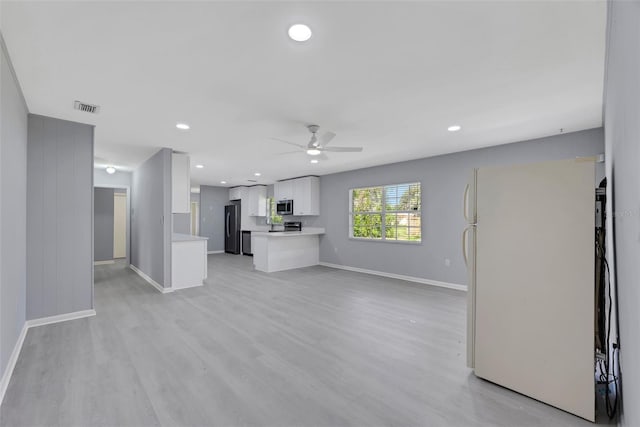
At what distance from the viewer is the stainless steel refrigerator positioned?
32.3ft

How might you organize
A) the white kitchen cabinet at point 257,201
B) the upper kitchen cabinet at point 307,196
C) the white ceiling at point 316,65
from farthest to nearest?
the white kitchen cabinet at point 257,201 → the upper kitchen cabinet at point 307,196 → the white ceiling at point 316,65

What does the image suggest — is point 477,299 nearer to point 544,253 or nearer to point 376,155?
point 544,253

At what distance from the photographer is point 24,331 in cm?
304

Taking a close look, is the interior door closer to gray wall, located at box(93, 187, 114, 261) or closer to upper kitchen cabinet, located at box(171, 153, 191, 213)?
gray wall, located at box(93, 187, 114, 261)

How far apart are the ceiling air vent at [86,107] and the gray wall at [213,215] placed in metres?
7.05

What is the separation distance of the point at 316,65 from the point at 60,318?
4.19 meters

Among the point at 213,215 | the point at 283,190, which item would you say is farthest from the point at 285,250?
the point at 213,215

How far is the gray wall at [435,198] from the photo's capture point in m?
4.15

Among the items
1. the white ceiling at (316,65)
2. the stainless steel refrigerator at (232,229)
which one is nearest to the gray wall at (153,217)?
the white ceiling at (316,65)

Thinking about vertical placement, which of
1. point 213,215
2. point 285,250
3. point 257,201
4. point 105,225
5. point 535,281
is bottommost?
point 285,250

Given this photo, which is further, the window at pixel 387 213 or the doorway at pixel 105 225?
the doorway at pixel 105 225

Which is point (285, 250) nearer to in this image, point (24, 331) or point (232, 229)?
point (232, 229)

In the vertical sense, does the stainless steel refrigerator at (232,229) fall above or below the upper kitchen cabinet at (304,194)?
below

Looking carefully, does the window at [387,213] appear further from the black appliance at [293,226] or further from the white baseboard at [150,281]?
the white baseboard at [150,281]
